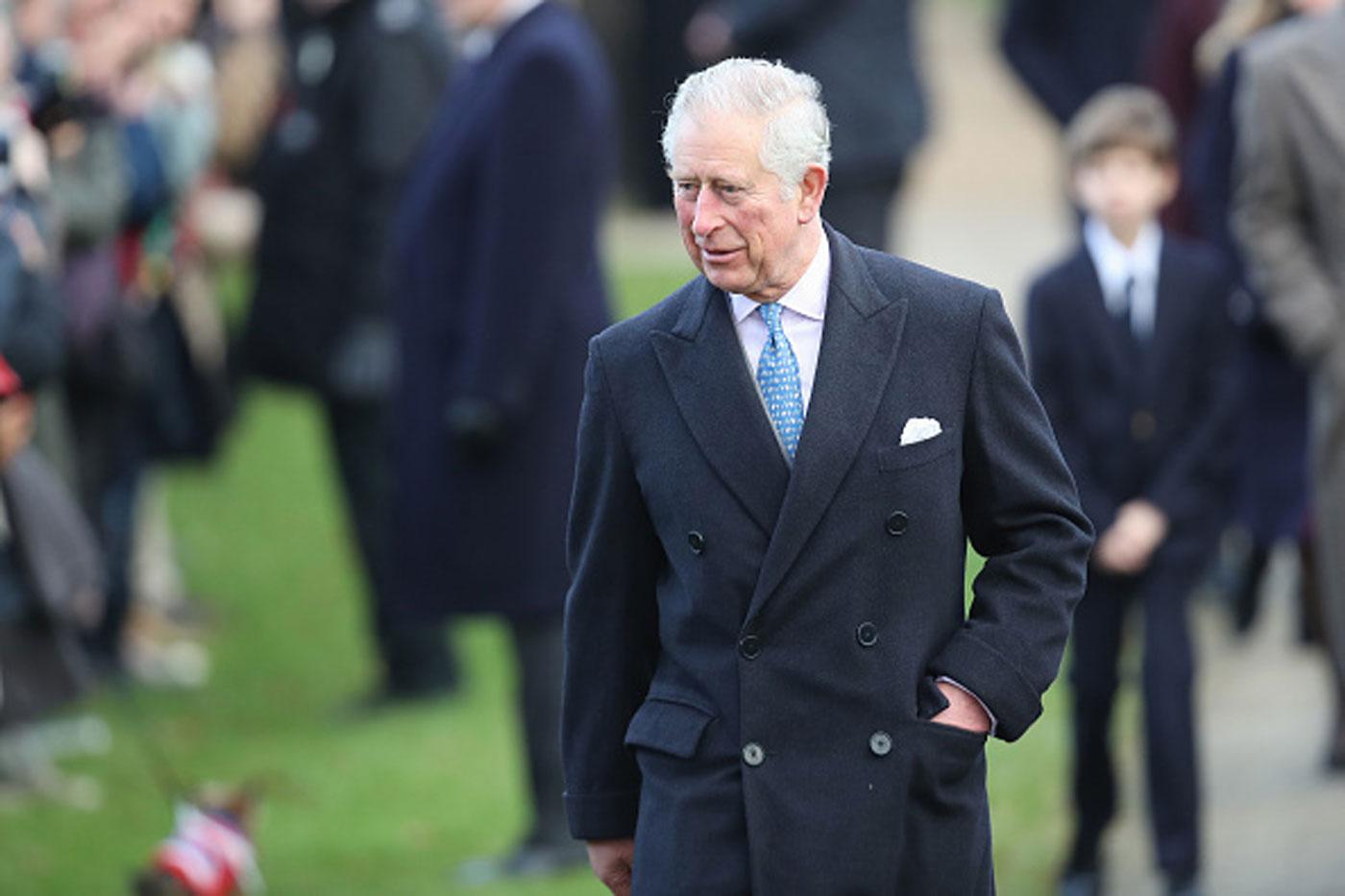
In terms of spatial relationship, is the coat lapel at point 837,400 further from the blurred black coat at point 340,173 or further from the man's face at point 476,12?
the blurred black coat at point 340,173

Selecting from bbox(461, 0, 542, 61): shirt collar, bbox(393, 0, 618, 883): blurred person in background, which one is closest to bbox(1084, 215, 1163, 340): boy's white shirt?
bbox(393, 0, 618, 883): blurred person in background

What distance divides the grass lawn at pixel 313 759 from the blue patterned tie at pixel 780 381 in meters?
3.17

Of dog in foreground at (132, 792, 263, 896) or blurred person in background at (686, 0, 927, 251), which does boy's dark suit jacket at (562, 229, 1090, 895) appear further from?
blurred person in background at (686, 0, 927, 251)

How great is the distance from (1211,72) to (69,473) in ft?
13.1

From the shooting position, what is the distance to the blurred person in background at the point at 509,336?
7.64 metres

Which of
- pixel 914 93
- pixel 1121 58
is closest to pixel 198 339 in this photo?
pixel 914 93

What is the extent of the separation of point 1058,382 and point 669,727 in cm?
295

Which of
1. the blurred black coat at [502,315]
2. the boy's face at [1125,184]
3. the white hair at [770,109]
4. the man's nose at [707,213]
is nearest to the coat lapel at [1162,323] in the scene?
the boy's face at [1125,184]

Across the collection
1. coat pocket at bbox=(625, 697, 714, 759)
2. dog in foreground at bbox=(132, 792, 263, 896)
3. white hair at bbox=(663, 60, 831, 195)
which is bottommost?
dog in foreground at bbox=(132, 792, 263, 896)

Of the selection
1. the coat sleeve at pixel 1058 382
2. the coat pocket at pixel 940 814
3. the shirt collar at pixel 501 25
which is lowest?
the coat pocket at pixel 940 814

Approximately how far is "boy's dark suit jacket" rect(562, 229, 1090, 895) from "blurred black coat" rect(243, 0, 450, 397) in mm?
5006

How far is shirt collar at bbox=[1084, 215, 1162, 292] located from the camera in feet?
23.9

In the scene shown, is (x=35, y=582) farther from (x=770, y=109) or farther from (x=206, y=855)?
(x=770, y=109)

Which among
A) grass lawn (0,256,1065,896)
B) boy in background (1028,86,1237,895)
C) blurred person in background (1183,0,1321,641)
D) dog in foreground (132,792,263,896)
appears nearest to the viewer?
dog in foreground (132,792,263,896)
